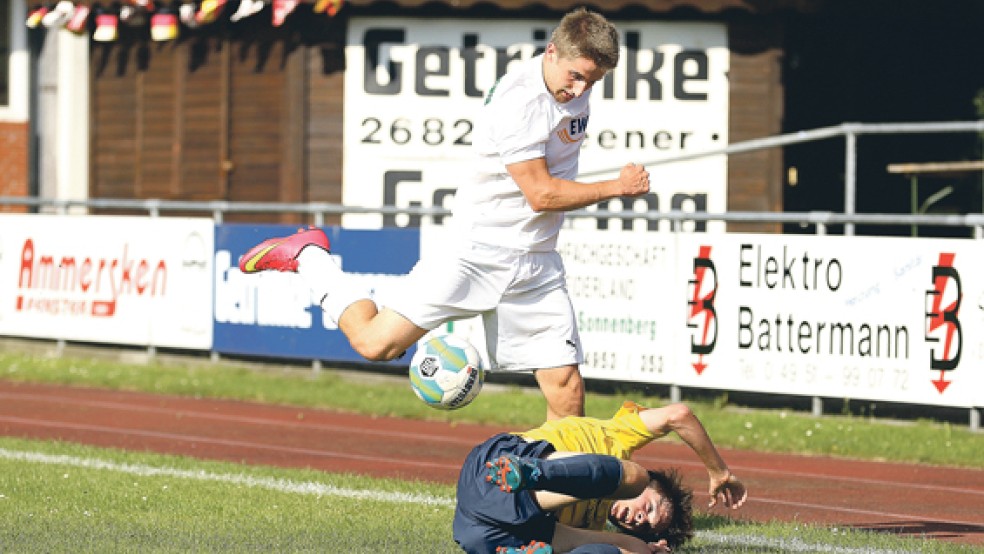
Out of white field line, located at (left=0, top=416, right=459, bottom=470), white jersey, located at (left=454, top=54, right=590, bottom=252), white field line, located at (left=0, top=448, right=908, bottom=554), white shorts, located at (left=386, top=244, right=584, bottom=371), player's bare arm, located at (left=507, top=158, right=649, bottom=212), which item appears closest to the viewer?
player's bare arm, located at (left=507, top=158, right=649, bottom=212)

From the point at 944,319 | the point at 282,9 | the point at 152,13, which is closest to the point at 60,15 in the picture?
the point at 152,13

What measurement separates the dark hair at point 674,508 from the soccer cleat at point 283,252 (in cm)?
215

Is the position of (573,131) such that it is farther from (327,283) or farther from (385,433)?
(385,433)

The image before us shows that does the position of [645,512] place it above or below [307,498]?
above

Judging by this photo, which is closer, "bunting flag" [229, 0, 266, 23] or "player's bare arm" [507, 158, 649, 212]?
"player's bare arm" [507, 158, 649, 212]

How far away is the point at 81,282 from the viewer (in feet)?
59.0

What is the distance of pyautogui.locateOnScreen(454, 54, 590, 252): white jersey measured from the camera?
7.84 meters

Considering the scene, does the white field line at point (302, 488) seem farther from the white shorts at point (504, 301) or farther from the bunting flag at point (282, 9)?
the bunting flag at point (282, 9)

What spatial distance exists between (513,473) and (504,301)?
5.23 feet

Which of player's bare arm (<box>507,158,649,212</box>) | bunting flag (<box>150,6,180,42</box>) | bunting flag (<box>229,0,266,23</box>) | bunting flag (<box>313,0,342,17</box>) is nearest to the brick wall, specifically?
bunting flag (<box>150,6,180,42</box>)

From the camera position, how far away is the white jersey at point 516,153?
7836mm

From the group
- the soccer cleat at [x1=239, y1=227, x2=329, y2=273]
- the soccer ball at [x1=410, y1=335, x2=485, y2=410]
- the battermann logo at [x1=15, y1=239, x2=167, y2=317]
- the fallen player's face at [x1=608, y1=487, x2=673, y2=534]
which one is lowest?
the fallen player's face at [x1=608, y1=487, x2=673, y2=534]

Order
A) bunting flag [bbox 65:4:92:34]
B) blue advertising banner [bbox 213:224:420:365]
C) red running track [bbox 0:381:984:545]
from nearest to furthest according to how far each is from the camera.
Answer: red running track [bbox 0:381:984:545], blue advertising banner [bbox 213:224:420:365], bunting flag [bbox 65:4:92:34]

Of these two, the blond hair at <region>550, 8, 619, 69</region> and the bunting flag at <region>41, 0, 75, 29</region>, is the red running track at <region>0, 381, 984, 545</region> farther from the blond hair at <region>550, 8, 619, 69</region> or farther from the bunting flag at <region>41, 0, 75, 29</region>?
the bunting flag at <region>41, 0, 75, 29</region>
